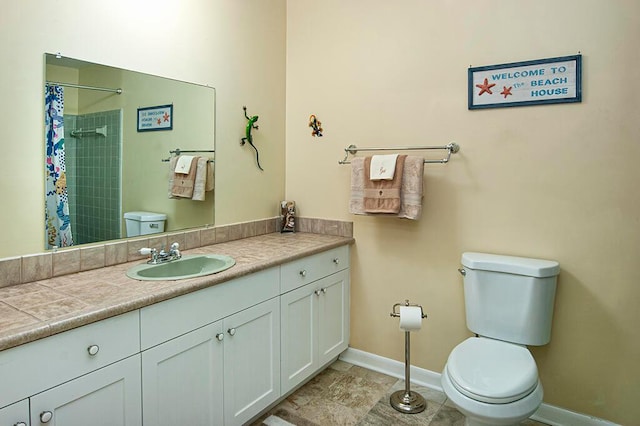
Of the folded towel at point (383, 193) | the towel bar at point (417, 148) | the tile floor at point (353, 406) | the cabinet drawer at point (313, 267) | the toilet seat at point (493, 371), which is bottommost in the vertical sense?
the tile floor at point (353, 406)

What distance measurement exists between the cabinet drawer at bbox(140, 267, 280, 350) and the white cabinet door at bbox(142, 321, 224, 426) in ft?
0.13

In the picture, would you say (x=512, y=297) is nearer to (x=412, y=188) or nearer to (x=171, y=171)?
(x=412, y=188)

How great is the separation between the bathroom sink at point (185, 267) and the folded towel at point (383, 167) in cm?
90

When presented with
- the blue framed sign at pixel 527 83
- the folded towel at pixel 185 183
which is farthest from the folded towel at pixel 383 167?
the folded towel at pixel 185 183

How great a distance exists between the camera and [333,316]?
8.11 feet

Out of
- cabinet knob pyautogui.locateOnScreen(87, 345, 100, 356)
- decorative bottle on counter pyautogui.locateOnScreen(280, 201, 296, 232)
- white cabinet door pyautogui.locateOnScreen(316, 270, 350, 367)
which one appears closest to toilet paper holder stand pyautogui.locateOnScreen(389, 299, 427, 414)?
white cabinet door pyautogui.locateOnScreen(316, 270, 350, 367)

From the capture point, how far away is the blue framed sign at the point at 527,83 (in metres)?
1.91

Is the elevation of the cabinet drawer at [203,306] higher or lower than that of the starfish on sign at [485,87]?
lower

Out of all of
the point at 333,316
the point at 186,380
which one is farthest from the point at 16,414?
the point at 333,316

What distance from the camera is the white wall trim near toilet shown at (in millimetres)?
1971

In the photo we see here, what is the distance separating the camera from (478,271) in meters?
2.00

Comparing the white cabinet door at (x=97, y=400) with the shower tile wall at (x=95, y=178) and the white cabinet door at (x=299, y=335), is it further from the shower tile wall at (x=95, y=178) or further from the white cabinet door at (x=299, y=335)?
the white cabinet door at (x=299, y=335)

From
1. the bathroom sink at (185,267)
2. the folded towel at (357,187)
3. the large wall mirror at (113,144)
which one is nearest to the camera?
the large wall mirror at (113,144)

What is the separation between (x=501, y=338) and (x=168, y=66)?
211cm
